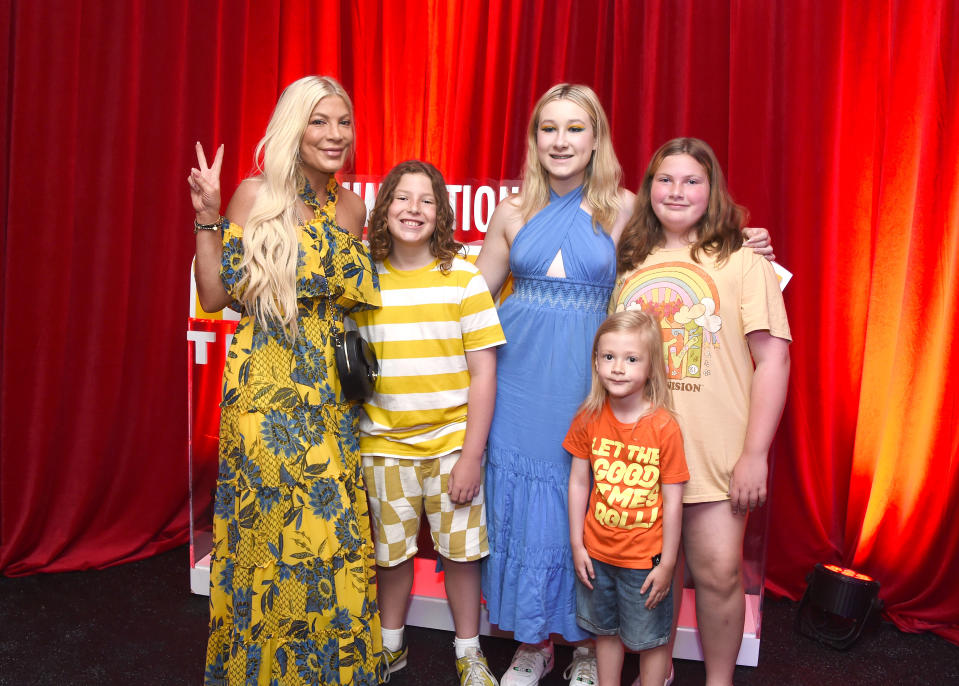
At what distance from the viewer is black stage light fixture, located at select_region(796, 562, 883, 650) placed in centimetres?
222

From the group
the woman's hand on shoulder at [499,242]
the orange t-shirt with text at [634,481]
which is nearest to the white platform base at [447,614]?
the orange t-shirt with text at [634,481]

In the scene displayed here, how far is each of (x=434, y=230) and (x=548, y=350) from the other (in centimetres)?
39

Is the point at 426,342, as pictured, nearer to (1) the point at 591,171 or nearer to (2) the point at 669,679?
(1) the point at 591,171

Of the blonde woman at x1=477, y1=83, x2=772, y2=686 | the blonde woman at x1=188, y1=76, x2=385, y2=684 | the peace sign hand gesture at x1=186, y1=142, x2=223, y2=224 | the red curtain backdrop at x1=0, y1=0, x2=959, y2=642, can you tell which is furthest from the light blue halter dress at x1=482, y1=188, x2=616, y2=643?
the red curtain backdrop at x1=0, y1=0, x2=959, y2=642

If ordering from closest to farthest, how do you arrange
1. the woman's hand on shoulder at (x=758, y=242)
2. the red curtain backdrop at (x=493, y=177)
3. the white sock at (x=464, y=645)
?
the woman's hand on shoulder at (x=758, y=242) → the white sock at (x=464, y=645) → the red curtain backdrop at (x=493, y=177)

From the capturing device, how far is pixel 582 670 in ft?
6.36

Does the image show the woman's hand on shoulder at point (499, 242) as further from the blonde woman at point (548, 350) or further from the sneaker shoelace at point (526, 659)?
the sneaker shoelace at point (526, 659)

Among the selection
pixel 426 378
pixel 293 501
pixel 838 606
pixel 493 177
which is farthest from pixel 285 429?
pixel 838 606

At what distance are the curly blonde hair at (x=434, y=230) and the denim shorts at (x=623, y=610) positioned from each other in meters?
0.80

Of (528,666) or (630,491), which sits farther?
(528,666)

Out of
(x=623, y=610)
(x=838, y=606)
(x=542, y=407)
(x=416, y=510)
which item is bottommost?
(x=838, y=606)

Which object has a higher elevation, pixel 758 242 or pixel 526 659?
pixel 758 242

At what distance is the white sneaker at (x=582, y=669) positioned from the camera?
1.91m

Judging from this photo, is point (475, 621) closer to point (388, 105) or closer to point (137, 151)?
point (388, 105)
